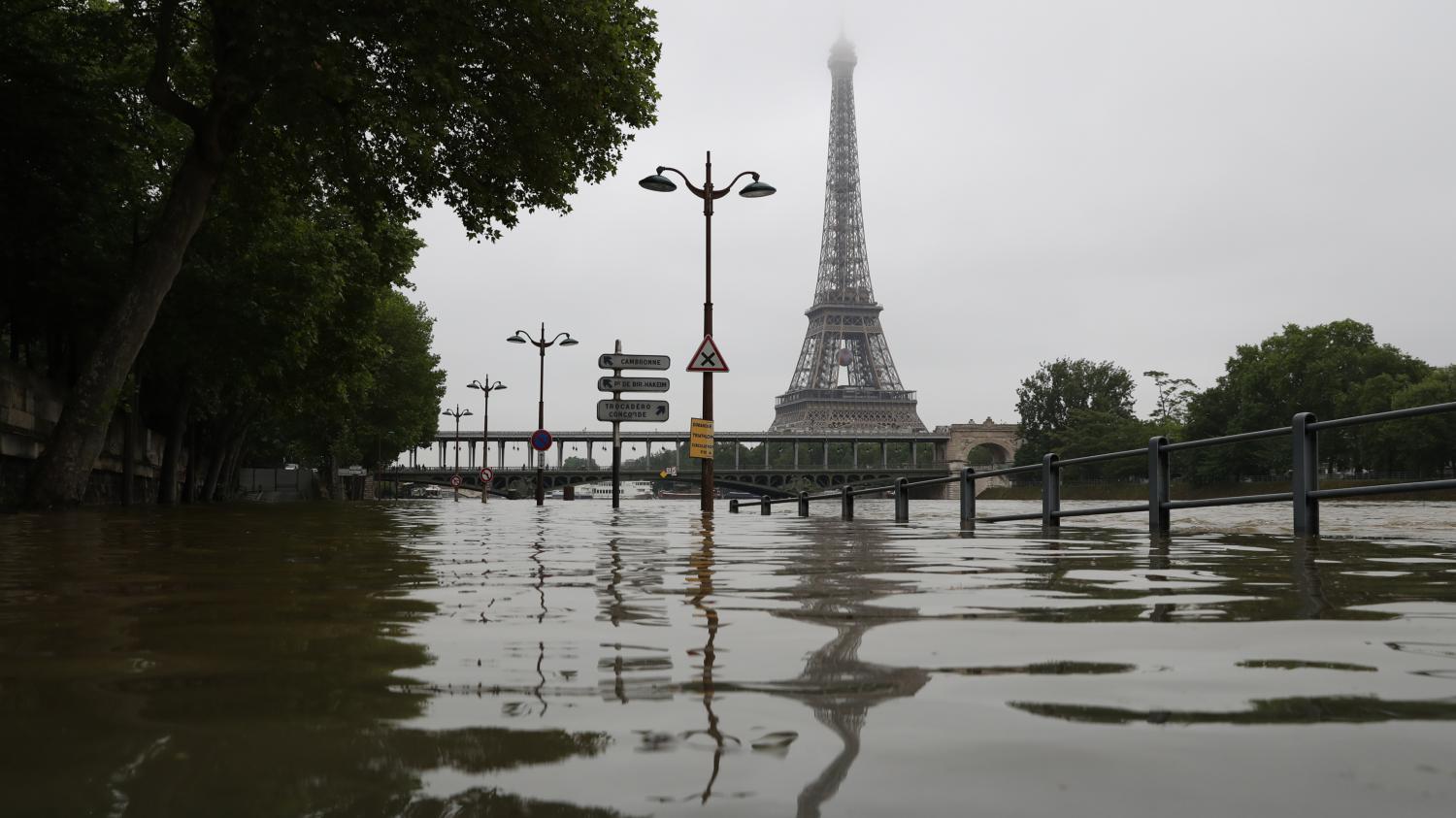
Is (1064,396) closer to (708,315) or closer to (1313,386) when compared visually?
(1313,386)

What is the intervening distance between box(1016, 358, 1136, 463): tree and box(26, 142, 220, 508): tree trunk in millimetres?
101012

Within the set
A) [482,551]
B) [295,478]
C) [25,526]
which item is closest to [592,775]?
[482,551]

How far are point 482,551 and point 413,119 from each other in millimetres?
11182

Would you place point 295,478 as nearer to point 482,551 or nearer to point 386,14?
point 386,14

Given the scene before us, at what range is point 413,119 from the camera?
16.1m

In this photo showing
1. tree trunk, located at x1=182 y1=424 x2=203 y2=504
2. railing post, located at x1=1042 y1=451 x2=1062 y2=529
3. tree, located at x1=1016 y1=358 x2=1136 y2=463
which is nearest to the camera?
railing post, located at x1=1042 y1=451 x2=1062 y2=529

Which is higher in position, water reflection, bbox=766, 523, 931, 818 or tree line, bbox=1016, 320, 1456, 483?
tree line, bbox=1016, 320, 1456, 483

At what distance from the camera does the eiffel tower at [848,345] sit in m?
114

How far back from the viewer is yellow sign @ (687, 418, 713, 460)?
20.6 m

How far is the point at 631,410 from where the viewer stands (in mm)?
22656

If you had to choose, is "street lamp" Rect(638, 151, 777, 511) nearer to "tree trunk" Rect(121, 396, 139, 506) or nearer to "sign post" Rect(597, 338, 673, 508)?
"sign post" Rect(597, 338, 673, 508)

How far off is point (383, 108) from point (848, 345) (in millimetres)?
106813

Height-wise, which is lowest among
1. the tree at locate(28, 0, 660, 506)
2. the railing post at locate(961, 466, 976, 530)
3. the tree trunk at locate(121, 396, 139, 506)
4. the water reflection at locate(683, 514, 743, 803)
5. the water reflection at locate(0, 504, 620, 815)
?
the water reflection at locate(683, 514, 743, 803)

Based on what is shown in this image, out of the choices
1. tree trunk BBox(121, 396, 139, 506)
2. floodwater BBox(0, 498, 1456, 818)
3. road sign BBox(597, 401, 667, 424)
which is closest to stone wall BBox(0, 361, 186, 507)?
tree trunk BBox(121, 396, 139, 506)
